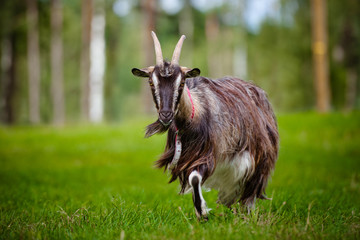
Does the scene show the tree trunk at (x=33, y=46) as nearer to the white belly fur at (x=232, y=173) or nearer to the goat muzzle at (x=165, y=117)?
the white belly fur at (x=232, y=173)

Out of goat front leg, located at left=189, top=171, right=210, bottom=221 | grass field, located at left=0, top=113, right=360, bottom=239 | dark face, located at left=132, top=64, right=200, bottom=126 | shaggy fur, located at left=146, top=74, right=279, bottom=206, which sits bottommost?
grass field, located at left=0, top=113, right=360, bottom=239

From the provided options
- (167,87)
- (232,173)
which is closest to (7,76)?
(232,173)

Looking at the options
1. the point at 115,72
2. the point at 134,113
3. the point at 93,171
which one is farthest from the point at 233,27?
the point at 93,171

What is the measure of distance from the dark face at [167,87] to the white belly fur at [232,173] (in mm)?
1024

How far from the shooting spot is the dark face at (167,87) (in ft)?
12.0

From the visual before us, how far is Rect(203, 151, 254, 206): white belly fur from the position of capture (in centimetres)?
451

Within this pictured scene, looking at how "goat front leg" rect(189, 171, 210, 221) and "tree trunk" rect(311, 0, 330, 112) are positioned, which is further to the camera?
"tree trunk" rect(311, 0, 330, 112)

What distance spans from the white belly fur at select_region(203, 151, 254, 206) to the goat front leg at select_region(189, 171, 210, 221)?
51cm

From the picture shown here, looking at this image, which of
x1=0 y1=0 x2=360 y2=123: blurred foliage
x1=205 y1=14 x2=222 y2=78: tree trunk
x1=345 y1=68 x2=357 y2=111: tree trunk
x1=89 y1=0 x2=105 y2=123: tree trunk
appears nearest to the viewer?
x1=89 y1=0 x2=105 y2=123: tree trunk

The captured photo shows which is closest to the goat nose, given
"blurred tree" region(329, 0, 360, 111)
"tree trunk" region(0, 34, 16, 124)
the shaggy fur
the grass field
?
the shaggy fur

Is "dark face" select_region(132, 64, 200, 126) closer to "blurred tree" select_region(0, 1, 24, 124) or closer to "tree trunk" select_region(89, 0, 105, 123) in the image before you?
"tree trunk" select_region(89, 0, 105, 123)

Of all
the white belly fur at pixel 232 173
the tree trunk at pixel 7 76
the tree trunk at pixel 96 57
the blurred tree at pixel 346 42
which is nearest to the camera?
the white belly fur at pixel 232 173

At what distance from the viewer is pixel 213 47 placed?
3741 cm

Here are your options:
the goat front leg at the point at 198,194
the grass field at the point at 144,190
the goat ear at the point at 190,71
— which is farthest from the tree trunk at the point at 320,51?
the goat front leg at the point at 198,194
